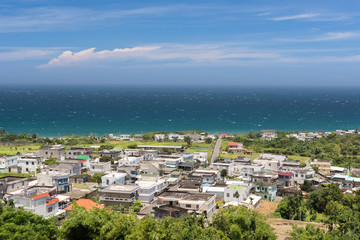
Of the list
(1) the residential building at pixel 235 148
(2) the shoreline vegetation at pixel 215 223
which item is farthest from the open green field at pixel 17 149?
(1) the residential building at pixel 235 148

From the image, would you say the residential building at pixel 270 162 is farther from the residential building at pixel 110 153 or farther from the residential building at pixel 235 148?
the residential building at pixel 110 153

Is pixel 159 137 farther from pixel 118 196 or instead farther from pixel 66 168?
pixel 118 196

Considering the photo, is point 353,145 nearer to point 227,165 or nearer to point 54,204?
point 227,165

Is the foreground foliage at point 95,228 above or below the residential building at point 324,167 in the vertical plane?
above

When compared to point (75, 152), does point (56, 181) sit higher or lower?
higher

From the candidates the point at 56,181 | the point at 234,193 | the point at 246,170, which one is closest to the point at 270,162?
the point at 246,170

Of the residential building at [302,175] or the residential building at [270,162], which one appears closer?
the residential building at [302,175]

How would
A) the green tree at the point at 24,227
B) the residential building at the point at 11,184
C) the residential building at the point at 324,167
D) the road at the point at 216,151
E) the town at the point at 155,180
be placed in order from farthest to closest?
the road at the point at 216,151 < the residential building at the point at 324,167 < the residential building at the point at 11,184 < the town at the point at 155,180 < the green tree at the point at 24,227

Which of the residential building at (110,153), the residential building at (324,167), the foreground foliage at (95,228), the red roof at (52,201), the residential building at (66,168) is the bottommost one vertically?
the residential building at (324,167)

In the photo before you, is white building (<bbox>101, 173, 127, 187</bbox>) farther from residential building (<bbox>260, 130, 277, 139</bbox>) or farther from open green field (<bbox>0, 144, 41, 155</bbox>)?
residential building (<bbox>260, 130, 277, 139</bbox>)

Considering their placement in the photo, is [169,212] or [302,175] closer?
[169,212]

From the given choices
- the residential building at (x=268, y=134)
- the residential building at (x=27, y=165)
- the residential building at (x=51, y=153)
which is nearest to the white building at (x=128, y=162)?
the residential building at (x=51, y=153)

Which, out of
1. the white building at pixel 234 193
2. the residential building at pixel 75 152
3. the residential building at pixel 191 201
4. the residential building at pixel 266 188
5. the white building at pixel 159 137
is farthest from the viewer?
the white building at pixel 159 137
